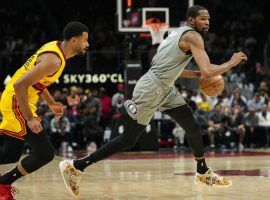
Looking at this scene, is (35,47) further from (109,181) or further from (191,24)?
(191,24)

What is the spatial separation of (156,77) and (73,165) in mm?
1253

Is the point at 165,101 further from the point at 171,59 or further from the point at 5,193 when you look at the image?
the point at 5,193

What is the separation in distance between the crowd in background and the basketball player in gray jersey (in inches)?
203

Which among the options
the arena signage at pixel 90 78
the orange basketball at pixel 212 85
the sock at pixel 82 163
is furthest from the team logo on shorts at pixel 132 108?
the arena signage at pixel 90 78

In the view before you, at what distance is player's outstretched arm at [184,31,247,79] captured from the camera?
6500 millimetres

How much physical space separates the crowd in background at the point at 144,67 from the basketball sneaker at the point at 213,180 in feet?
17.3

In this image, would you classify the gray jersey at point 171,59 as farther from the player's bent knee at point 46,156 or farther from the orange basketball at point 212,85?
the player's bent knee at point 46,156

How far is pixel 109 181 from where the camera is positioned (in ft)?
27.9

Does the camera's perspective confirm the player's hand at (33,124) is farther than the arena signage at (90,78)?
No

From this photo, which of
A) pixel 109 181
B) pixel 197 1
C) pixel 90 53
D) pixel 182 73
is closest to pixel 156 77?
pixel 182 73

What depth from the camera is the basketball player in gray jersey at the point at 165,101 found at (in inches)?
268

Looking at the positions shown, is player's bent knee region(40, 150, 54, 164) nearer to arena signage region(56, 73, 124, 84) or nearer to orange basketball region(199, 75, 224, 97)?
orange basketball region(199, 75, 224, 97)

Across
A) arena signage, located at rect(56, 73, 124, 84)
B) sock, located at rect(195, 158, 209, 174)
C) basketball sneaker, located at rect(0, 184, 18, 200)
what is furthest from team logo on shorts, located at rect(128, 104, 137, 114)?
arena signage, located at rect(56, 73, 124, 84)

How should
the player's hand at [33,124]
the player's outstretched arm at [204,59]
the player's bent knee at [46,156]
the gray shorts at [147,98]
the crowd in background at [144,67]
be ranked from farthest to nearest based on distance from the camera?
the crowd in background at [144,67], the gray shorts at [147,98], the player's outstretched arm at [204,59], the player's bent knee at [46,156], the player's hand at [33,124]
